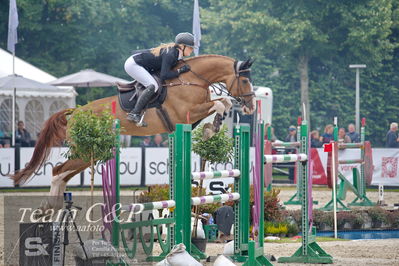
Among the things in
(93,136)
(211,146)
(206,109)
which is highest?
(206,109)

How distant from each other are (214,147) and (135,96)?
1964 millimetres

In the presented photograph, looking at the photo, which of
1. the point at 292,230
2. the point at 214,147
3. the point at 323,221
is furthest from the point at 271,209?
the point at 214,147

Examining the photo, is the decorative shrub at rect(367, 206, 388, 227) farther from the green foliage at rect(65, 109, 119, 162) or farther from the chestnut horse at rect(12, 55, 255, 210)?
the green foliage at rect(65, 109, 119, 162)

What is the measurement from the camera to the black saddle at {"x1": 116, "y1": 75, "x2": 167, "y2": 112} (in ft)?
33.8

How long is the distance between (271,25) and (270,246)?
85.6ft

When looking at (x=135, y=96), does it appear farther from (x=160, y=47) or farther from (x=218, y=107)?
(x=218, y=107)

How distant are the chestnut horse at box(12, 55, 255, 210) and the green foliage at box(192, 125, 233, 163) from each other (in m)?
1.00

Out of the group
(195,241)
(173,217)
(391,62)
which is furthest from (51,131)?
(391,62)

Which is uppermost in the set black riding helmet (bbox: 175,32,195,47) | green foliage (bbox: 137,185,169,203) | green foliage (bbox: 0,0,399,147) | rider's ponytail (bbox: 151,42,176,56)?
green foliage (bbox: 0,0,399,147)

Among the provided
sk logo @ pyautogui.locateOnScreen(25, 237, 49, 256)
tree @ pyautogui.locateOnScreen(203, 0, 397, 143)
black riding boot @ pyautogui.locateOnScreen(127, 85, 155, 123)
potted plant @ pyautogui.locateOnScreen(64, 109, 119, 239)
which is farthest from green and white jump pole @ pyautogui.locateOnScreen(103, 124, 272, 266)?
tree @ pyautogui.locateOnScreen(203, 0, 397, 143)

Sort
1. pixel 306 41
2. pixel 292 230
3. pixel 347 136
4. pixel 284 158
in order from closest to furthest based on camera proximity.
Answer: pixel 284 158
pixel 292 230
pixel 347 136
pixel 306 41

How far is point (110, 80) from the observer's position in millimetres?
25359

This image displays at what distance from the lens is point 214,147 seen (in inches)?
344

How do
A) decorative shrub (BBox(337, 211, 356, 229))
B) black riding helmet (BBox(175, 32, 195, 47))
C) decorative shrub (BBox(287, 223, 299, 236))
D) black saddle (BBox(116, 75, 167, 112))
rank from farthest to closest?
decorative shrub (BBox(337, 211, 356, 229)) → decorative shrub (BBox(287, 223, 299, 236)) → black saddle (BBox(116, 75, 167, 112)) → black riding helmet (BBox(175, 32, 195, 47))
